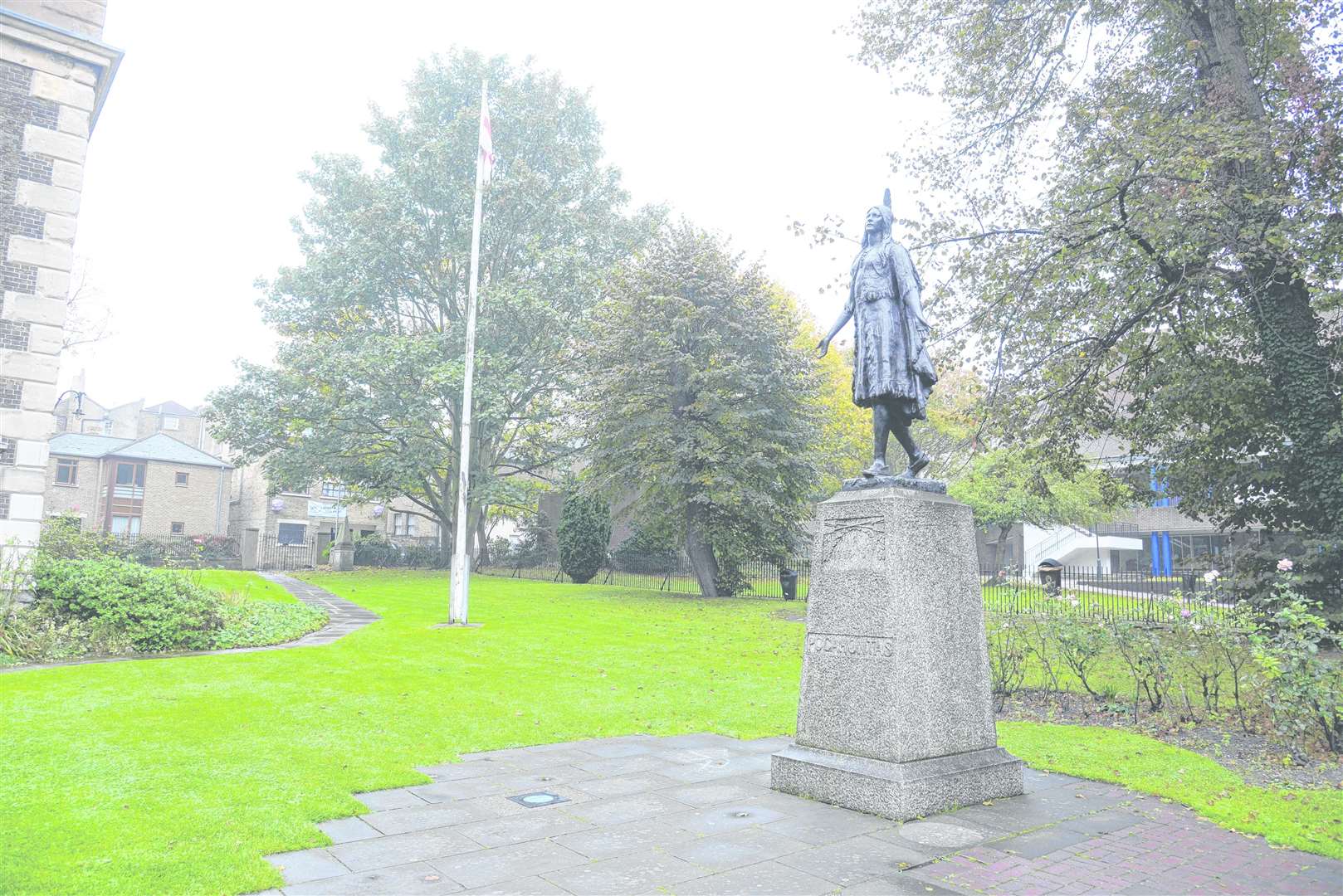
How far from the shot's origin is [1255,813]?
5953mm

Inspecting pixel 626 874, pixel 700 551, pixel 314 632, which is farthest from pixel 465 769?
pixel 700 551

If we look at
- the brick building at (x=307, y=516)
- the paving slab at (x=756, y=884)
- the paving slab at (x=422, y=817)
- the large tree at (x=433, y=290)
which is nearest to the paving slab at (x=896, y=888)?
the paving slab at (x=756, y=884)

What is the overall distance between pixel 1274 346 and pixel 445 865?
13566 millimetres

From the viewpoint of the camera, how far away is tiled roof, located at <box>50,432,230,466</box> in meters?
51.0

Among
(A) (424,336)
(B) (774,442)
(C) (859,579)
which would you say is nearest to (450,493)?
(A) (424,336)

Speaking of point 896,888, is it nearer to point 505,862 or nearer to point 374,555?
point 505,862

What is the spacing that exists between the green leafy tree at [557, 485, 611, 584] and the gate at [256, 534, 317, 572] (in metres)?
15.1

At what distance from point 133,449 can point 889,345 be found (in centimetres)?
5828

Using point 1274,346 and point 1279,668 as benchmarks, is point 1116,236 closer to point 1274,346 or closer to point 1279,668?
point 1274,346

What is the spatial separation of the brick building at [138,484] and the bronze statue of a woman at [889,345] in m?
54.1

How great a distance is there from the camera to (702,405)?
23766mm

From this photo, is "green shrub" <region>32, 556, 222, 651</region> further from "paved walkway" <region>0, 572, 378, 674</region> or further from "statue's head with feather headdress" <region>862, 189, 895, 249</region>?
"statue's head with feather headdress" <region>862, 189, 895, 249</region>

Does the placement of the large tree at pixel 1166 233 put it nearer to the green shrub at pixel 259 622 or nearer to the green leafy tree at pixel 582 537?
the green shrub at pixel 259 622

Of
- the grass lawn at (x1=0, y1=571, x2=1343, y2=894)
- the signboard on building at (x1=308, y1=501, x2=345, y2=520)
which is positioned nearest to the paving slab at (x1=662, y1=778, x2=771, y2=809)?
the grass lawn at (x1=0, y1=571, x2=1343, y2=894)
